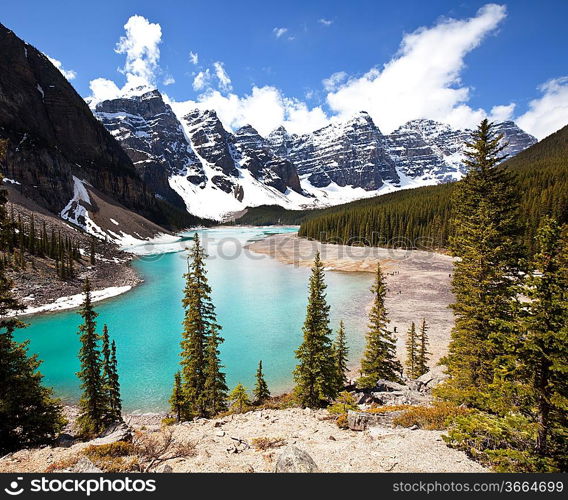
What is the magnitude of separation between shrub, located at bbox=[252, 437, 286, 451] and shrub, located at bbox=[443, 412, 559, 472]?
16.4 ft

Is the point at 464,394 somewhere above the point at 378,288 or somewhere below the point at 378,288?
below

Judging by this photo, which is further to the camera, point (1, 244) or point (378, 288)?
point (378, 288)

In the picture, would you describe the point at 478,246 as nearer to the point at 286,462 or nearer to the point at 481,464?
the point at 481,464

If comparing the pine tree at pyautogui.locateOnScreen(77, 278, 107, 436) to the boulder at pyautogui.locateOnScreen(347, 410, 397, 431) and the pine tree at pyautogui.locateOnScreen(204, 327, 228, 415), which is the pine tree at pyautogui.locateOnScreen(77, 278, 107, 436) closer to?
the pine tree at pyautogui.locateOnScreen(204, 327, 228, 415)

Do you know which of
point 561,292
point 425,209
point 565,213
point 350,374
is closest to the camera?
point 561,292

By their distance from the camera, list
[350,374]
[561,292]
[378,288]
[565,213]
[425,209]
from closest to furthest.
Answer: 1. [561,292]
2. [378,288]
3. [350,374]
4. [565,213]
5. [425,209]

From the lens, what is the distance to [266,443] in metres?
9.74

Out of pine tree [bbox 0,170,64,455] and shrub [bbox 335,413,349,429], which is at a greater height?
pine tree [bbox 0,170,64,455]

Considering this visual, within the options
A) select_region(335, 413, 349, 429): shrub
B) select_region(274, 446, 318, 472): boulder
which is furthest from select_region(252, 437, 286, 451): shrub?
select_region(274, 446, 318, 472): boulder

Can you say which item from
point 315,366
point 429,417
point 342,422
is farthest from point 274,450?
point 315,366

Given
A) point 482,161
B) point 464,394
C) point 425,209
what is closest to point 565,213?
point 425,209

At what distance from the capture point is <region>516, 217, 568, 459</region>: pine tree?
22.5 ft

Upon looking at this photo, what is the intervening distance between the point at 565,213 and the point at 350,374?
246ft

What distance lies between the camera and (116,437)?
33.2ft
